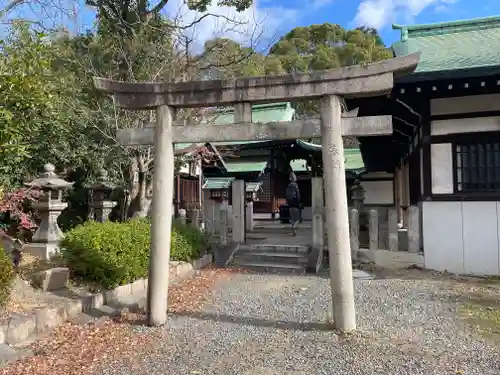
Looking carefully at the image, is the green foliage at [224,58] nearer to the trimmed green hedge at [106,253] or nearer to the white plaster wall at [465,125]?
the white plaster wall at [465,125]

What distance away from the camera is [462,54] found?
360 inches

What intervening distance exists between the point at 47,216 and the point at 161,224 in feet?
15.7

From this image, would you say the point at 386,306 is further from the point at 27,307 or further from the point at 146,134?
the point at 27,307

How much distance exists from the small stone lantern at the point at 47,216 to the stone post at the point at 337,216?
6304 mm

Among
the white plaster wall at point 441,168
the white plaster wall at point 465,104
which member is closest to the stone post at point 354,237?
the white plaster wall at point 441,168

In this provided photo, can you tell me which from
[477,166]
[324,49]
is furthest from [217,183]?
[324,49]

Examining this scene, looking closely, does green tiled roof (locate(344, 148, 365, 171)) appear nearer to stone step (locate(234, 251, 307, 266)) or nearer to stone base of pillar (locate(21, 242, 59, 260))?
stone step (locate(234, 251, 307, 266))

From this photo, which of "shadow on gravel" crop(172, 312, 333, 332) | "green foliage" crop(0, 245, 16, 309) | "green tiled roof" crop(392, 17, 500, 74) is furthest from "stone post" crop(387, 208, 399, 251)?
"green foliage" crop(0, 245, 16, 309)

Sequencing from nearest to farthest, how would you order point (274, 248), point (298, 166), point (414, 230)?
point (414, 230)
point (274, 248)
point (298, 166)

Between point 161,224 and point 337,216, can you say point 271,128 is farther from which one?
point 161,224

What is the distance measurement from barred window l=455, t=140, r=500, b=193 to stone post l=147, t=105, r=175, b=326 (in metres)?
6.57

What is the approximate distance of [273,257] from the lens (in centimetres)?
1098

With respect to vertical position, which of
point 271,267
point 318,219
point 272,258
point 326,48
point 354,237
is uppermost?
point 326,48

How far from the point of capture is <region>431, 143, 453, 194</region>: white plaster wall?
9250 mm
